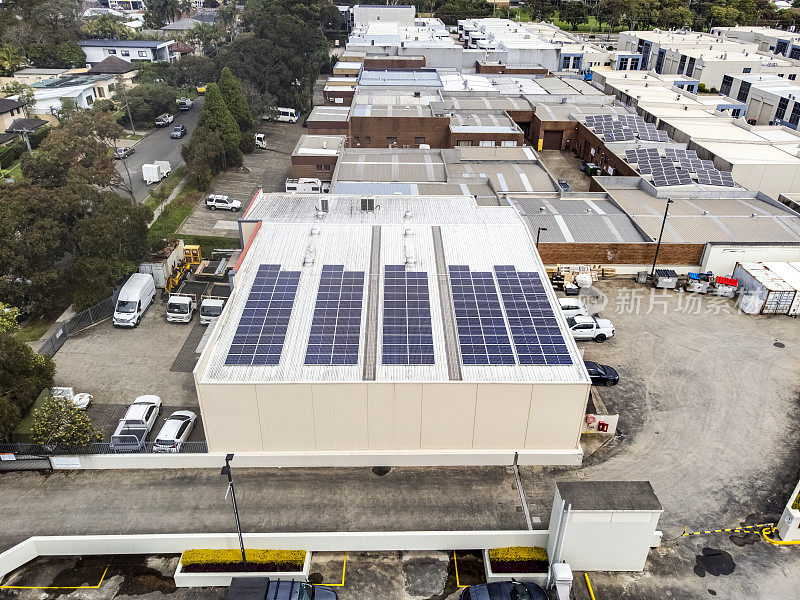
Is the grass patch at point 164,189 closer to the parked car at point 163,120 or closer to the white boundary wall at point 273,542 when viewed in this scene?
the parked car at point 163,120

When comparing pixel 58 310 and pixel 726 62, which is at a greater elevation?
pixel 726 62

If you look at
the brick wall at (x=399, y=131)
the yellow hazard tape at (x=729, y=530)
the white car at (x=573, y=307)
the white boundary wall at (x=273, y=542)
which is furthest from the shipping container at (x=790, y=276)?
the brick wall at (x=399, y=131)

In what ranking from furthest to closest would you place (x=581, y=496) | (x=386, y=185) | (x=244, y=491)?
(x=386, y=185) → (x=244, y=491) → (x=581, y=496)

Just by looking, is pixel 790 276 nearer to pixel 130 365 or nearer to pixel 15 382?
pixel 130 365

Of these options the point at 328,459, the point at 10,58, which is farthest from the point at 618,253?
the point at 10,58

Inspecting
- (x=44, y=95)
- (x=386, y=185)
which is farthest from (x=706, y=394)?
(x=44, y=95)

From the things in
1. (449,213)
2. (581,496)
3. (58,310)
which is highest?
(449,213)

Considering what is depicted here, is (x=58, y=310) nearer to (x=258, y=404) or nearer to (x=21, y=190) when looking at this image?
(x=21, y=190)
